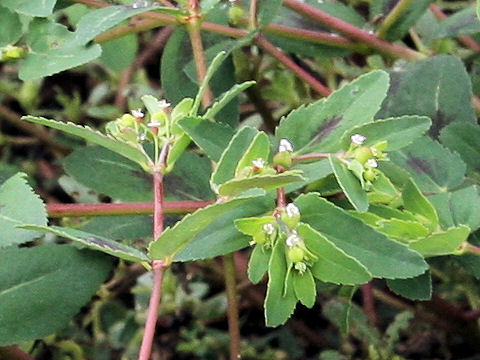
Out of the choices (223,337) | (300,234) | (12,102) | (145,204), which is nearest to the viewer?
(300,234)

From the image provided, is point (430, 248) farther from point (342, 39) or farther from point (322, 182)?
point (342, 39)

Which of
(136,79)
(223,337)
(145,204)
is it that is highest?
(145,204)

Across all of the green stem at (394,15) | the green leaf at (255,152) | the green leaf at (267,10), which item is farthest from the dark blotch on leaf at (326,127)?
the green stem at (394,15)

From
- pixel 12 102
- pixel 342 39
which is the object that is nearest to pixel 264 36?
pixel 342 39

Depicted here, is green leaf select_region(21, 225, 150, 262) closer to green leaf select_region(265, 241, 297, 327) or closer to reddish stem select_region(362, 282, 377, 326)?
green leaf select_region(265, 241, 297, 327)

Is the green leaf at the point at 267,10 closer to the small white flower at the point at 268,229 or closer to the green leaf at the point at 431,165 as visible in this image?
the green leaf at the point at 431,165
